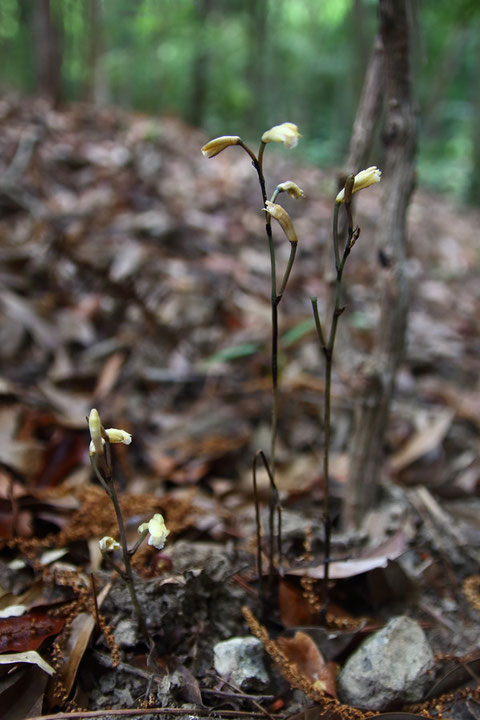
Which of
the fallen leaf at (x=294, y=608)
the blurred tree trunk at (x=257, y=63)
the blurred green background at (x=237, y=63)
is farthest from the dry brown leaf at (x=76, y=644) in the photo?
the blurred tree trunk at (x=257, y=63)

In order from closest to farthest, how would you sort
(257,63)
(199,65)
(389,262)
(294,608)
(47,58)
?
(294,608)
(389,262)
(47,58)
(199,65)
(257,63)

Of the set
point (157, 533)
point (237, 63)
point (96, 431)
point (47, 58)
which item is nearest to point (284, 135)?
point (96, 431)

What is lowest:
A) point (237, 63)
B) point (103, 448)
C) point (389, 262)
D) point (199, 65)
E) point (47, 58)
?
point (103, 448)

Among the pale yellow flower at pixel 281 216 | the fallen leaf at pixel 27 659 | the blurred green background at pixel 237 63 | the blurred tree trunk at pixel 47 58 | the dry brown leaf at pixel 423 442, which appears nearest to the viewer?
the pale yellow flower at pixel 281 216

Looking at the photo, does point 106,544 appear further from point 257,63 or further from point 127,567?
point 257,63

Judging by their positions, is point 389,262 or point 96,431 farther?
point 389,262

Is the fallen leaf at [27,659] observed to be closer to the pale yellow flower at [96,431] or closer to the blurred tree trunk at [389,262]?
the pale yellow flower at [96,431]
